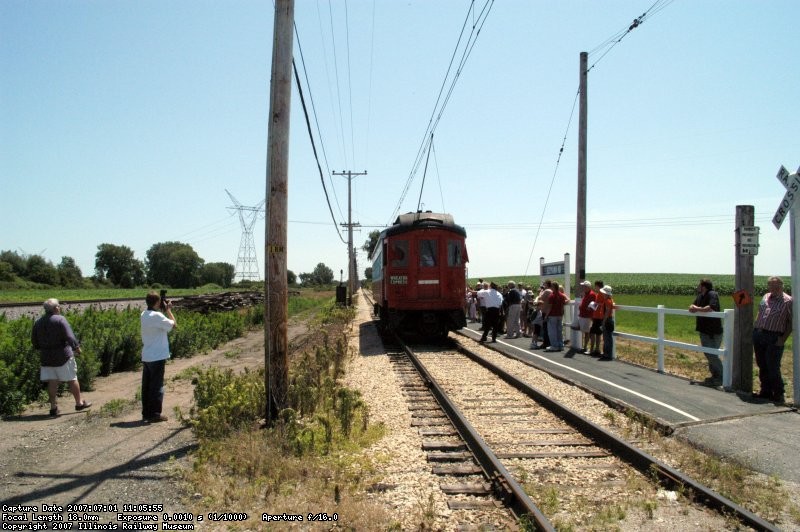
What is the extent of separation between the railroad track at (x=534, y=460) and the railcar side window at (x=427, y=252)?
7.40m

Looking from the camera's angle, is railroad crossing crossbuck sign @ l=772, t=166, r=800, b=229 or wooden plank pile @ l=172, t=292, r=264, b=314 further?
wooden plank pile @ l=172, t=292, r=264, b=314

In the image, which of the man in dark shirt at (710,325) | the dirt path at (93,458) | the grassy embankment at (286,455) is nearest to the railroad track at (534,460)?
the grassy embankment at (286,455)

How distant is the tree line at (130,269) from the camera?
79.1 meters

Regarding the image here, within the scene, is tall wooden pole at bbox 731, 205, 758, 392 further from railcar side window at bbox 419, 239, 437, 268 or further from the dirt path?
railcar side window at bbox 419, 239, 437, 268

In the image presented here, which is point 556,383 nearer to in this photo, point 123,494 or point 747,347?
point 747,347

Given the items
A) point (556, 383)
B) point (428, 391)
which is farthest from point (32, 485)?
point (556, 383)

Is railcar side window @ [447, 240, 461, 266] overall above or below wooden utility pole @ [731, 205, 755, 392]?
above

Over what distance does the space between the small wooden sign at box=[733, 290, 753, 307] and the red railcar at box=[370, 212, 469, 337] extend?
842 cm

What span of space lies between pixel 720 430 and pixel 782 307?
2.75m

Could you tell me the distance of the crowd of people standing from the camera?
1298 cm

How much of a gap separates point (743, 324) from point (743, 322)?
0.03 meters

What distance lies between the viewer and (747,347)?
9.05 meters

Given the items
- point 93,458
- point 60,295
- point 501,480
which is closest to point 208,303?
point 93,458

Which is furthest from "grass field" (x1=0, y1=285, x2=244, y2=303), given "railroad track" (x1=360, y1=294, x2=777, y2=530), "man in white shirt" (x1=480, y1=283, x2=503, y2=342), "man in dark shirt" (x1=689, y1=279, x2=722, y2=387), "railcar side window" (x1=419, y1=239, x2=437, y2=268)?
"man in dark shirt" (x1=689, y1=279, x2=722, y2=387)
